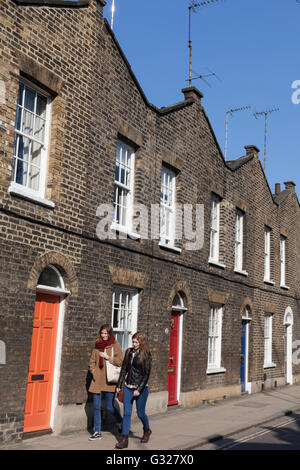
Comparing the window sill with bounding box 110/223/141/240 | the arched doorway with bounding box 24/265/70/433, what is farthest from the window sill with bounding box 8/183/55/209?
the window sill with bounding box 110/223/141/240

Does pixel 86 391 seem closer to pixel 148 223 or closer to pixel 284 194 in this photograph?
pixel 148 223

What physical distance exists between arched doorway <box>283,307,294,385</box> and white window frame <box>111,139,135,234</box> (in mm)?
12690

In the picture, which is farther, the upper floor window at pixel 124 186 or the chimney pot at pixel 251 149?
the chimney pot at pixel 251 149

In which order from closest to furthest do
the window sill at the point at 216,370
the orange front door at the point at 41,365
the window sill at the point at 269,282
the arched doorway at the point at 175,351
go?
the orange front door at the point at 41,365, the arched doorway at the point at 175,351, the window sill at the point at 216,370, the window sill at the point at 269,282

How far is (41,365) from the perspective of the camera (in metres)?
9.23

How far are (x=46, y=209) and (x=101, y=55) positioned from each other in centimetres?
378

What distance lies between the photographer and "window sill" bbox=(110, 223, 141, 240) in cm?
1110

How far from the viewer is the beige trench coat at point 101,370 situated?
9.31 metres

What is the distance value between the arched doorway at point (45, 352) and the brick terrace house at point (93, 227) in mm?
25

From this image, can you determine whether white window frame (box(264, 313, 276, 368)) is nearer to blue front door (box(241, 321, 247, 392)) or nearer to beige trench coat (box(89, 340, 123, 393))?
blue front door (box(241, 321, 247, 392))

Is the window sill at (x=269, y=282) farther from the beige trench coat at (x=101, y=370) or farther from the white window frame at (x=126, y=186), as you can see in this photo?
the beige trench coat at (x=101, y=370)

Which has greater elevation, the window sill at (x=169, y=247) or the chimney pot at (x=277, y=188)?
the chimney pot at (x=277, y=188)

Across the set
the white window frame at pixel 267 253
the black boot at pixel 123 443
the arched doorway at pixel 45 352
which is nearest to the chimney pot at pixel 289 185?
the white window frame at pixel 267 253

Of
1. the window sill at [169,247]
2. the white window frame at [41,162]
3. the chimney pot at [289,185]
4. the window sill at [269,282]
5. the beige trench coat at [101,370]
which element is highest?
the chimney pot at [289,185]
